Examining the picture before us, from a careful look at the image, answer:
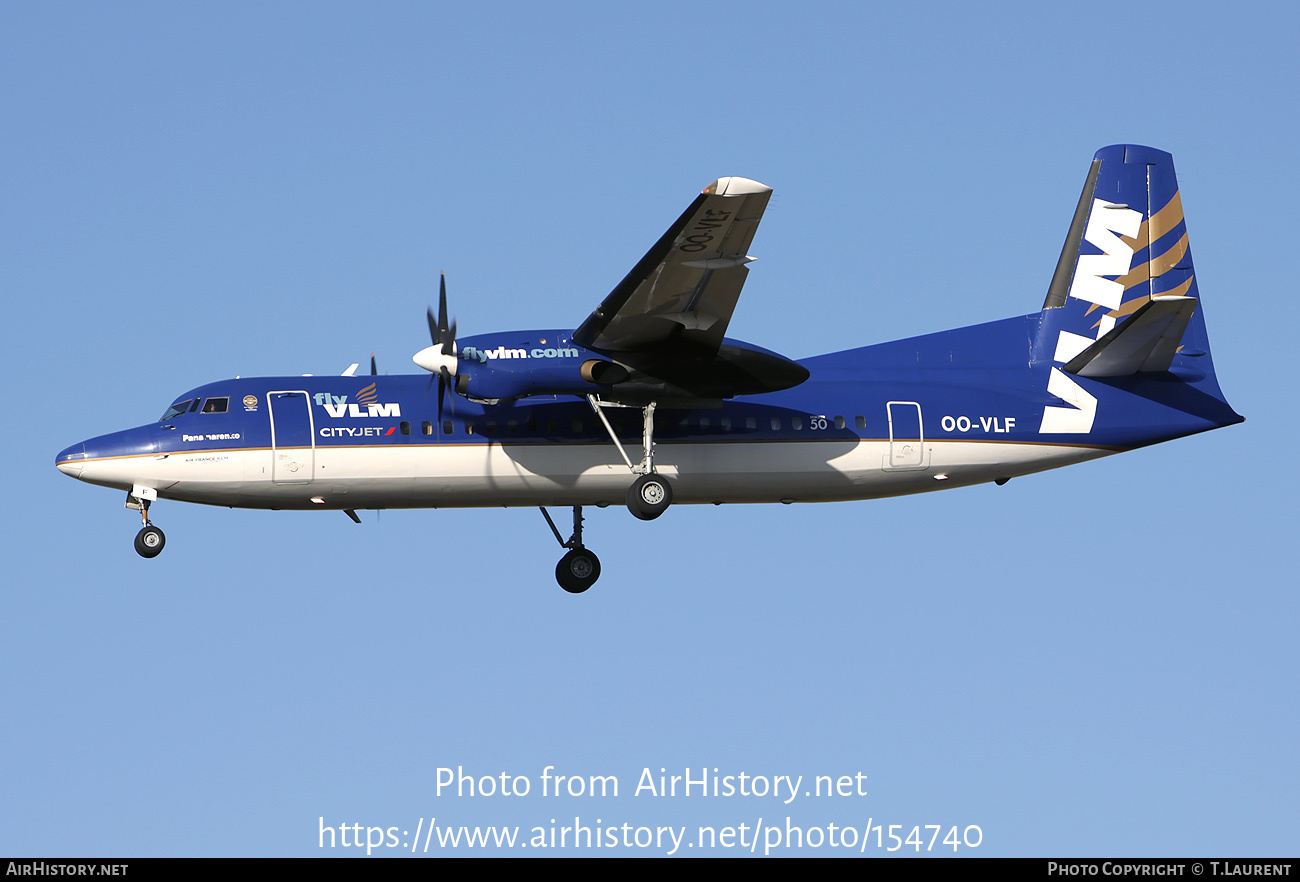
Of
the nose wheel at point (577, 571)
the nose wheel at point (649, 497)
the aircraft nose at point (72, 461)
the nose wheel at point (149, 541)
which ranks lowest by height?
the nose wheel at point (577, 571)

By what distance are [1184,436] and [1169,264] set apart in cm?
329

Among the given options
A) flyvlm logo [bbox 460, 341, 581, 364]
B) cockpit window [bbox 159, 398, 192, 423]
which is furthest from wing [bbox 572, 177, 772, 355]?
cockpit window [bbox 159, 398, 192, 423]

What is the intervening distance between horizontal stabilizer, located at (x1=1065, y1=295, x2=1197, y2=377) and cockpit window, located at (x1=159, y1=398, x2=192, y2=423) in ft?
43.8

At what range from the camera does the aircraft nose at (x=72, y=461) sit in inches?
944

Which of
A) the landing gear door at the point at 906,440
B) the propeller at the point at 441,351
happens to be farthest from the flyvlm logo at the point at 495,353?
the landing gear door at the point at 906,440

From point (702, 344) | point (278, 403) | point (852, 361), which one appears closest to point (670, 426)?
point (702, 344)

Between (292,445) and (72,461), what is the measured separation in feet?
10.1

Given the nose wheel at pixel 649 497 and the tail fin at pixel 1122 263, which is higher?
the tail fin at pixel 1122 263

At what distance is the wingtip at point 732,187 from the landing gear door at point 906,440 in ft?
20.0

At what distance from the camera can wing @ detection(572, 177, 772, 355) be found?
2078 cm

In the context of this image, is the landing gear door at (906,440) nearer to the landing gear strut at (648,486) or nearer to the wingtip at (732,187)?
the landing gear strut at (648,486)

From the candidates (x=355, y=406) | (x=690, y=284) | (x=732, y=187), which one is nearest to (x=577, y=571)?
(x=355, y=406)

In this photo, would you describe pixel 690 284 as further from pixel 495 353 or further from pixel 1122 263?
pixel 1122 263
